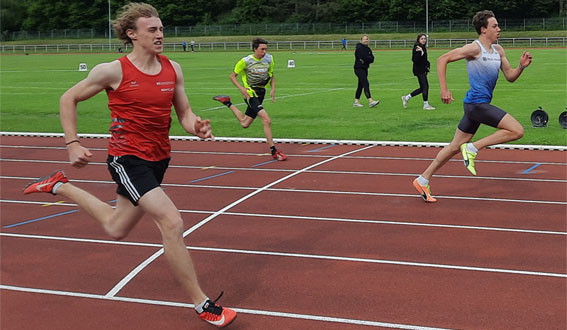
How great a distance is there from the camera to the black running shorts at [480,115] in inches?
329

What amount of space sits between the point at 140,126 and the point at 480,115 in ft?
15.3

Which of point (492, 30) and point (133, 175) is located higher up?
point (492, 30)

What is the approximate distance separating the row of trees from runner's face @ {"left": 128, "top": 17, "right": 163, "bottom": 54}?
8325 centimetres

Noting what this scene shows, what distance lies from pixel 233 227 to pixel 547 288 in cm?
341

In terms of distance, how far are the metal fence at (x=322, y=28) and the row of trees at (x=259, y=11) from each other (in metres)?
2.25

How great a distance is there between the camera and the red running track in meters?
5.28

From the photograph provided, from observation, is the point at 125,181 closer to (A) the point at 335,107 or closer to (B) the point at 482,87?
(B) the point at 482,87

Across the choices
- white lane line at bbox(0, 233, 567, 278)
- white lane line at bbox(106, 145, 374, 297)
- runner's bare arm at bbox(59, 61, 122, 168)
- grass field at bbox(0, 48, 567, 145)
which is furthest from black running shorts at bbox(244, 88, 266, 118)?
runner's bare arm at bbox(59, 61, 122, 168)

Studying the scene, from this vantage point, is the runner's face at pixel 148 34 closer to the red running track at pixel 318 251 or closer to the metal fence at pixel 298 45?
the red running track at pixel 318 251

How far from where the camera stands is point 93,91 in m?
5.11

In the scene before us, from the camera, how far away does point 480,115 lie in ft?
27.6

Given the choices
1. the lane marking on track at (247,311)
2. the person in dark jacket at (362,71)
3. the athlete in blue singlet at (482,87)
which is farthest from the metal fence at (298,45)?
the lane marking on track at (247,311)

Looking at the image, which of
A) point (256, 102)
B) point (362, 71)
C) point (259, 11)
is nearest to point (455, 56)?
point (256, 102)

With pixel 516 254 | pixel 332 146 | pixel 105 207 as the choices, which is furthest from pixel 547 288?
pixel 332 146
